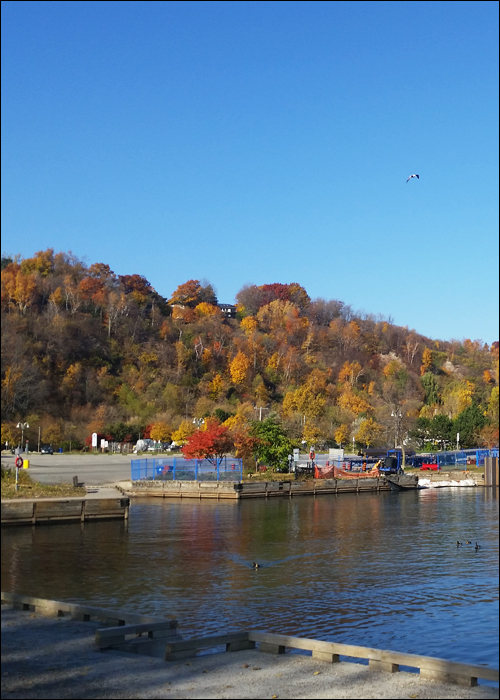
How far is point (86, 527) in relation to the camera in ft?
52.1

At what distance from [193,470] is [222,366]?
47.9 metres

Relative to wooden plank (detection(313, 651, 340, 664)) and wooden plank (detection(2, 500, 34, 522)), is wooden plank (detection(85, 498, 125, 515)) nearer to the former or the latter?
wooden plank (detection(313, 651, 340, 664))

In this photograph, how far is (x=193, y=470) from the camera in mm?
38062

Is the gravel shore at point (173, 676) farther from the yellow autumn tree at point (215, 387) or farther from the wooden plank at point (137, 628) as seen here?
the yellow autumn tree at point (215, 387)

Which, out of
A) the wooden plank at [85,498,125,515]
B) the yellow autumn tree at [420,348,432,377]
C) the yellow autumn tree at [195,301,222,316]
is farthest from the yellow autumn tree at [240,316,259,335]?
the wooden plank at [85,498,125,515]

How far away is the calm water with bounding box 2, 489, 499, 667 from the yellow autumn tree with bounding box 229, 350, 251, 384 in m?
58.2

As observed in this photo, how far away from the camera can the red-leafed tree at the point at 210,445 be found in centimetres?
3825

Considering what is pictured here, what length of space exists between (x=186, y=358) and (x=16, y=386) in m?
71.3

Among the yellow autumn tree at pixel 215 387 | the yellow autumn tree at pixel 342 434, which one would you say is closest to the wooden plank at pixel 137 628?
the yellow autumn tree at pixel 342 434

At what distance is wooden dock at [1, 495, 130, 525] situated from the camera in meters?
4.50

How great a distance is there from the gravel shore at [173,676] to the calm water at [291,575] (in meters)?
0.60

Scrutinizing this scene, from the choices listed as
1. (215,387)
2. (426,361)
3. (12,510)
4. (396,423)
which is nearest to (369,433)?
(396,423)

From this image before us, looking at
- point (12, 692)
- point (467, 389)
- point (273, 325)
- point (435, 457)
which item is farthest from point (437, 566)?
point (273, 325)

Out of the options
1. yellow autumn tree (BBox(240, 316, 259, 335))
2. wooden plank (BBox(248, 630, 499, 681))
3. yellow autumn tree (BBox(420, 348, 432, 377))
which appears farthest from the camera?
yellow autumn tree (BBox(240, 316, 259, 335))
